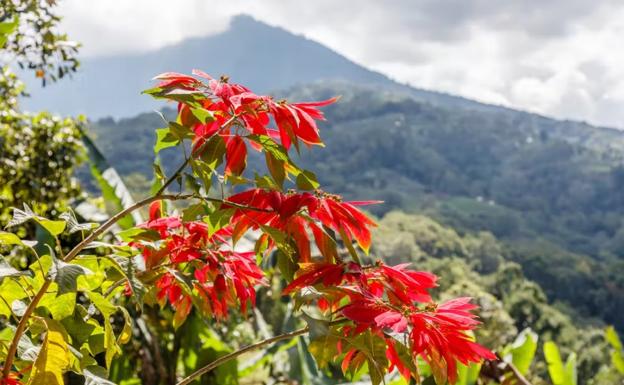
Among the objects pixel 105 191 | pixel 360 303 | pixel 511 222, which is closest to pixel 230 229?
pixel 360 303

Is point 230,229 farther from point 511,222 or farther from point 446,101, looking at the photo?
point 446,101

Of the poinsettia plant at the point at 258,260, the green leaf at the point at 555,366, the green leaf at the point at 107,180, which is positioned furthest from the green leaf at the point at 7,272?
the green leaf at the point at 555,366

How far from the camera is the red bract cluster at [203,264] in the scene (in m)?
1.13

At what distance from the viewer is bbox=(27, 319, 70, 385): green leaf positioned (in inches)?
30.2

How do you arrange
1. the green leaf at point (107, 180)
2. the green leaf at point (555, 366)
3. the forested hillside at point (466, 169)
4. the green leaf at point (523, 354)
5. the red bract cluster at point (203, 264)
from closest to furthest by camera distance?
1. the red bract cluster at point (203, 264)
2. the green leaf at point (523, 354)
3. the green leaf at point (555, 366)
4. the green leaf at point (107, 180)
5. the forested hillside at point (466, 169)

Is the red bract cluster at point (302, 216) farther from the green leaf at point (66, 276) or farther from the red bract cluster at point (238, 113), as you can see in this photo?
the green leaf at point (66, 276)

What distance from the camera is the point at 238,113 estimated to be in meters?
0.98

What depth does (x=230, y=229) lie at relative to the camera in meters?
1.23

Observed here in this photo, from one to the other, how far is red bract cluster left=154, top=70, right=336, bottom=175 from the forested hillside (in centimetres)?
5437

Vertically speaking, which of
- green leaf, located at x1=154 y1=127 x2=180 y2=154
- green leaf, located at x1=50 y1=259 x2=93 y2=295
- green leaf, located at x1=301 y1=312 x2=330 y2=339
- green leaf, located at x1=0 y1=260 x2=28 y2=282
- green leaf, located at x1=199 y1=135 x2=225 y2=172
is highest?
green leaf, located at x1=154 y1=127 x2=180 y2=154

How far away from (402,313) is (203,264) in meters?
0.42

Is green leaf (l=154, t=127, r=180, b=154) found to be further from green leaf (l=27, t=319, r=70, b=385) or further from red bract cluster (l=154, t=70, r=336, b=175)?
green leaf (l=27, t=319, r=70, b=385)

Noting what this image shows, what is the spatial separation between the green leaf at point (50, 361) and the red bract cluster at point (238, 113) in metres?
0.36

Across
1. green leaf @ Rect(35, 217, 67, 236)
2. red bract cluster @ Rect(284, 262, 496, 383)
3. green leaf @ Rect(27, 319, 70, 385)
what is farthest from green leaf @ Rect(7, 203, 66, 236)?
red bract cluster @ Rect(284, 262, 496, 383)
